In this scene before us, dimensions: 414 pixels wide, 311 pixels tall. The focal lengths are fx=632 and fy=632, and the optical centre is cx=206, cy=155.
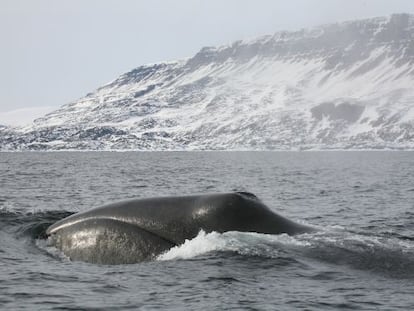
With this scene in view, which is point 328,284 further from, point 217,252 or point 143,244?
point 143,244

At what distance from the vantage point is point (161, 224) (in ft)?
46.4

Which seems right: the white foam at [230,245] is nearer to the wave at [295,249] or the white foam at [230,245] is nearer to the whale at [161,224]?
the wave at [295,249]

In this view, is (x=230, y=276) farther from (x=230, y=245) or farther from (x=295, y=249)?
(x=295, y=249)

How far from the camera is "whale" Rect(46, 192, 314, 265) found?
14016mm

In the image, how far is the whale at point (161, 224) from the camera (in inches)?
552

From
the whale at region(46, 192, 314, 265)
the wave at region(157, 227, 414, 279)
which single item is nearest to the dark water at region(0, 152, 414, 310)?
the wave at region(157, 227, 414, 279)

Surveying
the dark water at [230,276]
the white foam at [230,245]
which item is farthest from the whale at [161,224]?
the dark water at [230,276]

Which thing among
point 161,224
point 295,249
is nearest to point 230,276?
point 295,249

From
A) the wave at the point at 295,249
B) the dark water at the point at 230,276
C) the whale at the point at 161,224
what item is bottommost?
the dark water at the point at 230,276

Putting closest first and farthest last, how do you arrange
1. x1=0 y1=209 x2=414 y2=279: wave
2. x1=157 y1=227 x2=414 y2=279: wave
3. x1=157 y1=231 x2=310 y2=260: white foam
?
x1=0 y1=209 x2=414 y2=279: wave
x1=157 y1=227 x2=414 y2=279: wave
x1=157 y1=231 x2=310 y2=260: white foam

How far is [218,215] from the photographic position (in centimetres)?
1410

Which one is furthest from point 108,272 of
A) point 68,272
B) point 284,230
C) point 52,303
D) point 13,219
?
point 13,219

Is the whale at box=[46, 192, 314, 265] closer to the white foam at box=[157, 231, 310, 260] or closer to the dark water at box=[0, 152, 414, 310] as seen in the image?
the white foam at box=[157, 231, 310, 260]

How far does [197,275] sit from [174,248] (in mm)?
1049
